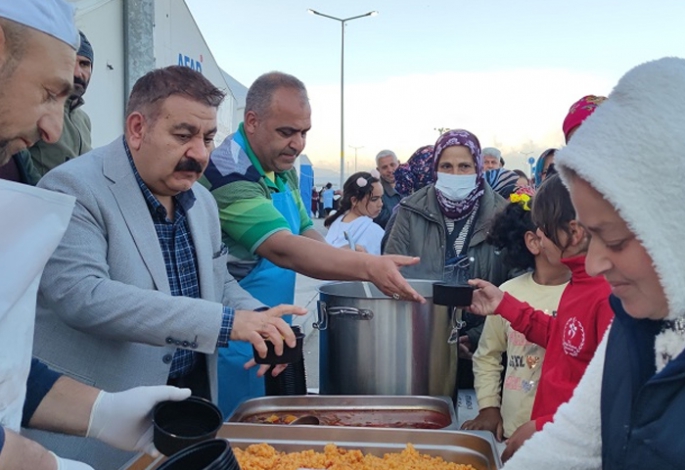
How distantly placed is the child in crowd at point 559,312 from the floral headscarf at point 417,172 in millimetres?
2408

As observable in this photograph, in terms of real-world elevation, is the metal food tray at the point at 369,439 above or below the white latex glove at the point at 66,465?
below

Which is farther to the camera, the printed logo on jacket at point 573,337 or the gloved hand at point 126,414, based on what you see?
the printed logo on jacket at point 573,337

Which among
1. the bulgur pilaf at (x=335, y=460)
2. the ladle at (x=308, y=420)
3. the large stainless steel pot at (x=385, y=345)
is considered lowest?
the ladle at (x=308, y=420)

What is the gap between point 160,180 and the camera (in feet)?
5.35

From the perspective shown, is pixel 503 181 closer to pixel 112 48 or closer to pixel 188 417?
pixel 112 48

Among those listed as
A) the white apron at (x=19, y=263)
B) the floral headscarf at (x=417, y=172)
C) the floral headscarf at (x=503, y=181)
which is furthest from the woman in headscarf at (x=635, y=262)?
the floral headscarf at (x=417, y=172)

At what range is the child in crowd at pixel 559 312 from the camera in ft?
5.29

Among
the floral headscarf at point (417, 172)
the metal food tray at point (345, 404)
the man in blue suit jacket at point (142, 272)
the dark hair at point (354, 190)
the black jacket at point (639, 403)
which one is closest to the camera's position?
the black jacket at point (639, 403)

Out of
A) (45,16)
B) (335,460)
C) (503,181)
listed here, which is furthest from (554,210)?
(503,181)

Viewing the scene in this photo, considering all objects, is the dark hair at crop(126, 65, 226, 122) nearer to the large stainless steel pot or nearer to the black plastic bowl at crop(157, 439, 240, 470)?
the large stainless steel pot

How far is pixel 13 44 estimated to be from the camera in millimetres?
874

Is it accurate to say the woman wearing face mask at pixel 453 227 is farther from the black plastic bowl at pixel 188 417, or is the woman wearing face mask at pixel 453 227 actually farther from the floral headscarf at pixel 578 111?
the black plastic bowl at pixel 188 417

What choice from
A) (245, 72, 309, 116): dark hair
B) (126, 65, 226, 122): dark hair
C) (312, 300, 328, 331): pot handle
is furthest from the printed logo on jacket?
(245, 72, 309, 116): dark hair

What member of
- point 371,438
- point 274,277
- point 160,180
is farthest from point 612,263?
point 274,277
